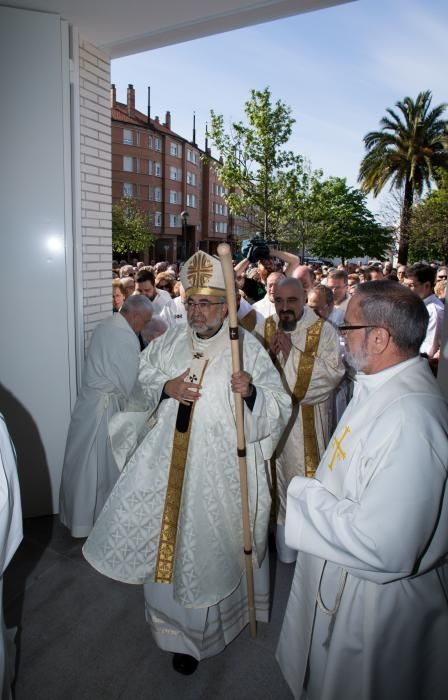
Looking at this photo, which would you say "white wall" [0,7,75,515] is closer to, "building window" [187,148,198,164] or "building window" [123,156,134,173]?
"building window" [123,156,134,173]

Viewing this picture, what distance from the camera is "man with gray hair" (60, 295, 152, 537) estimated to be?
161 inches

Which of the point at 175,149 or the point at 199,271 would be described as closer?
the point at 199,271

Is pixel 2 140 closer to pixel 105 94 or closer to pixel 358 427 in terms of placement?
pixel 105 94

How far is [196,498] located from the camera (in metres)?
2.83

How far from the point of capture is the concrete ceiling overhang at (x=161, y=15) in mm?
3834

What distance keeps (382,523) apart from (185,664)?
1.95m

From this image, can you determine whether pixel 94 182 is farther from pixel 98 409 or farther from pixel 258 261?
pixel 258 261

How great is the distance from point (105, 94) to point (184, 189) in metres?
47.8

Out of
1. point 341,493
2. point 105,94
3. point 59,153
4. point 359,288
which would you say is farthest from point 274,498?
point 105,94

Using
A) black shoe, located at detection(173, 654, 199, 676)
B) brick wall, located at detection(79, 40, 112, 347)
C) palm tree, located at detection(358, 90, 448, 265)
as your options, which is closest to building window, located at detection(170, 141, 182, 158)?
palm tree, located at detection(358, 90, 448, 265)

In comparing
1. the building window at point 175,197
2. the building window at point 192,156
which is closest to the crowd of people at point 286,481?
the building window at point 175,197

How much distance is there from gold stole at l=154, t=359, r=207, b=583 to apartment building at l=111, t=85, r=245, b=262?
120 feet

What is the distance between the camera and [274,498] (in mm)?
4102

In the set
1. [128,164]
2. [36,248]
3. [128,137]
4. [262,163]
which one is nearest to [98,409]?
[36,248]
